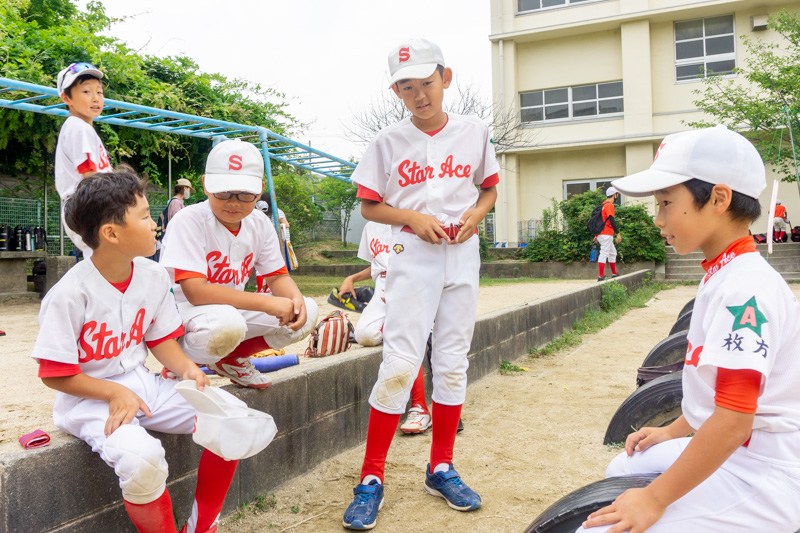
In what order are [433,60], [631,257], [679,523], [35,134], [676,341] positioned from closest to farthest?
[679,523] → [433,60] → [676,341] → [35,134] → [631,257]

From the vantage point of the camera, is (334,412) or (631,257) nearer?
(334,412)

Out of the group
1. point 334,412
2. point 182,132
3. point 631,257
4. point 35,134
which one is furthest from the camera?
point 631,257

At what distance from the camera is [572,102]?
22859 mm

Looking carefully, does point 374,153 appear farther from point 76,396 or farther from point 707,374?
point 707,374

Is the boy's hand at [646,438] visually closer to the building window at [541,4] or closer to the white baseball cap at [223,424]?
the white baseball cap at [223,424]

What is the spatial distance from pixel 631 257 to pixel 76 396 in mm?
16396

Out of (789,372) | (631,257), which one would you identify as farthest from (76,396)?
(631,257)

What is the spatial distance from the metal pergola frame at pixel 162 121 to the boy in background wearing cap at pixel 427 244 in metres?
5.44

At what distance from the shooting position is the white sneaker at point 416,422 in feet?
12.1

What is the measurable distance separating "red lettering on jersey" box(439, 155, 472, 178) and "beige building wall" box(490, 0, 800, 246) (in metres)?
18.6

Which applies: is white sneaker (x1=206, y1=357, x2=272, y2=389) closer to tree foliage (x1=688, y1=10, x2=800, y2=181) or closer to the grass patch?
the grass patch

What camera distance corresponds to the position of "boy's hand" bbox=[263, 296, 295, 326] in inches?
100

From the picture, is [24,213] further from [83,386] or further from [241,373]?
[83,386]

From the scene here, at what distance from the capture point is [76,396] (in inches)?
76.7
